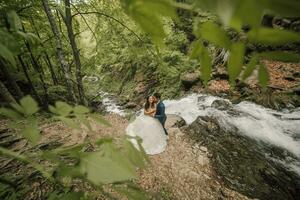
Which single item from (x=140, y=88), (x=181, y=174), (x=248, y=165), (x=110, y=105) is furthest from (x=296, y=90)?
(x=110, y=105)

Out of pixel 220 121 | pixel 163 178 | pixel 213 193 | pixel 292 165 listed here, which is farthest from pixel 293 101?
pixel 163 178

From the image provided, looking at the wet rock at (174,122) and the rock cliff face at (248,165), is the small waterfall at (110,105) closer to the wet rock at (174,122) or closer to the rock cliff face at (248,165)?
the wet rock at (174,122)

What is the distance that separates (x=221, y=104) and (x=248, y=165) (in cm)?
409

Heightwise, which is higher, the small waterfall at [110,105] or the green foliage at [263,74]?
the green foliage at [263,74]

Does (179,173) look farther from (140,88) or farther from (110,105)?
(110,105)

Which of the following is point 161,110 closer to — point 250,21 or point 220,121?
point 220,121

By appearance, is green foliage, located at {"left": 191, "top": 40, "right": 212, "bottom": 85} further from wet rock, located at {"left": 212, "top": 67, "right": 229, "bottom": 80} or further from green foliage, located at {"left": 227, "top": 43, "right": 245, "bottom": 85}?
wet rock, located at {"left": 212, "top": 67, "right": 229, "bottom": 80}

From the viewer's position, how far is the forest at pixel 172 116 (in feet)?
1.20

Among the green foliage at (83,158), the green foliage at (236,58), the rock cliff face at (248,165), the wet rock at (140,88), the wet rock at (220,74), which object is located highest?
the green foliage at (236,58)

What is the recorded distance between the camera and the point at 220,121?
7941mm

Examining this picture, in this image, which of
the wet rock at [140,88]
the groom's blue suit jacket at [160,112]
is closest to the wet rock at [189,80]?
the wet rock at [140,88]

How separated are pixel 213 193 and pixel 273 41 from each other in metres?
4.76

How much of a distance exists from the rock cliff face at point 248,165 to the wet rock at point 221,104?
5.76 feet

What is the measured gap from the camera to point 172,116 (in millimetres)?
8828
